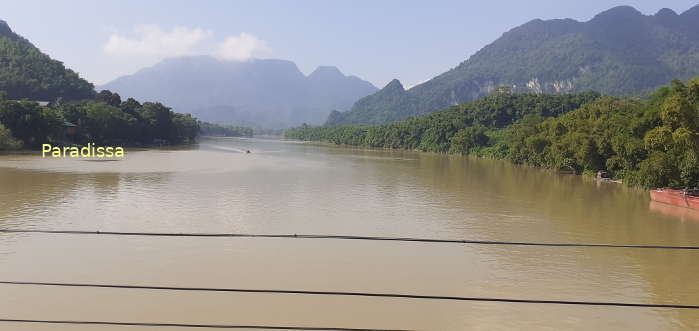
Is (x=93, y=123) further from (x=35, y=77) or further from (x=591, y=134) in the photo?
(x=591, y=134)

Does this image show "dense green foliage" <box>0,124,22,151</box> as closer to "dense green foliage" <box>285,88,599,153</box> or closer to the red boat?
the red boat

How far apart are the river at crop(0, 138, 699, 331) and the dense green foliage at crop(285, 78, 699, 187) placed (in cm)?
312

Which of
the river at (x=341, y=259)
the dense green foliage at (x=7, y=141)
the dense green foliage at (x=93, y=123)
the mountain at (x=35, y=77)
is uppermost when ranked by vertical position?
the mountain at (x=35, y=77)

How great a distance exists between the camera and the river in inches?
380

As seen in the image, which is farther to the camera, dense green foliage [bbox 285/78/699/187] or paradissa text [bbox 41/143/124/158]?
paradissa text [bbox 41/143/124/158]

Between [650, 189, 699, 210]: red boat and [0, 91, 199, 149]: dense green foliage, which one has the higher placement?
[0, 91, 199, 149]: dense green foliage

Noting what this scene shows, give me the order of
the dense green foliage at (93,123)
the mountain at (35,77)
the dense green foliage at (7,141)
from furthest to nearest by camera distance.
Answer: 1. the mountain at (35,77)
2. the dense green foliage at (93,123)
3. the dense green foliage at (7,141)

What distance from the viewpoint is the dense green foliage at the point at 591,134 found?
2509 centimetres

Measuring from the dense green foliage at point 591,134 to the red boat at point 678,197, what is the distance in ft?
4.46

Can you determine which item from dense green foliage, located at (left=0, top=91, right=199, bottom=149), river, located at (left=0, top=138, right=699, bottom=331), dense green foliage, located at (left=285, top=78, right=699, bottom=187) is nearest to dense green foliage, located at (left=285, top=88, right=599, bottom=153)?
dense green foliage, located at (left=285, top=78, right=699, bottom=187)

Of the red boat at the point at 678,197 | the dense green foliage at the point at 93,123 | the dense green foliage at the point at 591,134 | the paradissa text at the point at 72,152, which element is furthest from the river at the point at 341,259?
the dense green foliage at the point at 93,123

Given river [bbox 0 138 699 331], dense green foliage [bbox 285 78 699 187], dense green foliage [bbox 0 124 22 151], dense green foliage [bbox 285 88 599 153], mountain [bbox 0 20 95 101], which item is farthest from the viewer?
mountain [bbox 0 20 95 101]

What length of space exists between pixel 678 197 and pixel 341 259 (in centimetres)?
1924

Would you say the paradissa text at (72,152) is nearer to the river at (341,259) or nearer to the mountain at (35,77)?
the river at (341,259)
